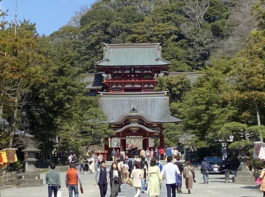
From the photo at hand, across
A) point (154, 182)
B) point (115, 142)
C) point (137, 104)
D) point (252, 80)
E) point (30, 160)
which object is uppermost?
point (137, 104)

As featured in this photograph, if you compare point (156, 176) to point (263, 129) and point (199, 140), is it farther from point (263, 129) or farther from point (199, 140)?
point (199, 140)

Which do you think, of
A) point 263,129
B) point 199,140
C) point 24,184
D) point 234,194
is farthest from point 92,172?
point 234,194

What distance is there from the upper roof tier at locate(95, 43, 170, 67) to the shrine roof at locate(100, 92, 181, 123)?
7226mm

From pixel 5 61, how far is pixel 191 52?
61.4 m

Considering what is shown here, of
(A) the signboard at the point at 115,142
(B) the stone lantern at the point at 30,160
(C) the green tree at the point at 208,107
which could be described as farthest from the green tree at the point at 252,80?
(A) the signboard at the point at 115,142

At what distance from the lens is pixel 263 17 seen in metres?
26.2

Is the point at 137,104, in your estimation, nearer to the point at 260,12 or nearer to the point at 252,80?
the point at 252,80

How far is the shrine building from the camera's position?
53.6 metres

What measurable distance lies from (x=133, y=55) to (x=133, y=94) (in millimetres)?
9765

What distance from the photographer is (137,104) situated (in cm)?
6284

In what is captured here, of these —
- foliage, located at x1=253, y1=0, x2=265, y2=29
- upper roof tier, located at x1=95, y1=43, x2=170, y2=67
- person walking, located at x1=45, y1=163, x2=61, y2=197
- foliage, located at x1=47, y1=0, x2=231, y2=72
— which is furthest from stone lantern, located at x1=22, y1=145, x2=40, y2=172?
foliage, located at x1=47, y1=0, x2=231, y2=72

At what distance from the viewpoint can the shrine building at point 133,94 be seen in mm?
53625

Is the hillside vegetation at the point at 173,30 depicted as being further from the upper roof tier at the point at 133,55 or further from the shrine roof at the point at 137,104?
the shrine roof at the point at 137,104

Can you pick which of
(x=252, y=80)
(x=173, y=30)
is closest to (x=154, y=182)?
(x=252, y=80)
